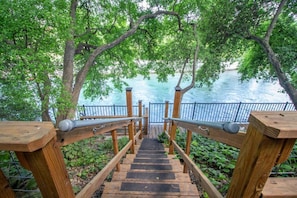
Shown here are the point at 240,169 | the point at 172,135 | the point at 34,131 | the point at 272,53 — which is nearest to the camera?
the point at 34,131

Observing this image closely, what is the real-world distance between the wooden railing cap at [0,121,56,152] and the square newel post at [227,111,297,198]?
0.77m

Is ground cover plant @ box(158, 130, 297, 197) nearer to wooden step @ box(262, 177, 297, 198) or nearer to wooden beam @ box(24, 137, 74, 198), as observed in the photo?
wooden step @ box(262, 177, 297, 198)

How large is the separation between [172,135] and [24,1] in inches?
121

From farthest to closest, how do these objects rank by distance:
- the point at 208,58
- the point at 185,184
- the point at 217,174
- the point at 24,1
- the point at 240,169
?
the point at 208,58 → the point at 217,174 → the point at 24,1 → the point at 185,184 → the point at 240,169

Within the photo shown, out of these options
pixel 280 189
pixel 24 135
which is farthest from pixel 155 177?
pixel 24 135

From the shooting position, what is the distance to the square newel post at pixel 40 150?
0.47 meters

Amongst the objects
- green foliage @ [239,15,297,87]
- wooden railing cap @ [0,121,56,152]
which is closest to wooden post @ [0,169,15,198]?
wooden railing cap @ [0,121,56,152]

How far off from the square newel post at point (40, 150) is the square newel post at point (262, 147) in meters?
0.78

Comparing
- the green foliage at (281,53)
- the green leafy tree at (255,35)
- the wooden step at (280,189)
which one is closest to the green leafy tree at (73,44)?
the green leafy tree at (255,35)

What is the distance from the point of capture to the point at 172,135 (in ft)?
9.39

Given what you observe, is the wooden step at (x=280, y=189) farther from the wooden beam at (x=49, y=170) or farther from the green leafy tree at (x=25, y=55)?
the green leafy tree at (x=25, y=55)

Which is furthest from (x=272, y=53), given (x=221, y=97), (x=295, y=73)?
(x=221, y=97)

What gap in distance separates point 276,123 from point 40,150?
0.84m

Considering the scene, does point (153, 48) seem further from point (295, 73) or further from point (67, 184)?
point (67, 184)
